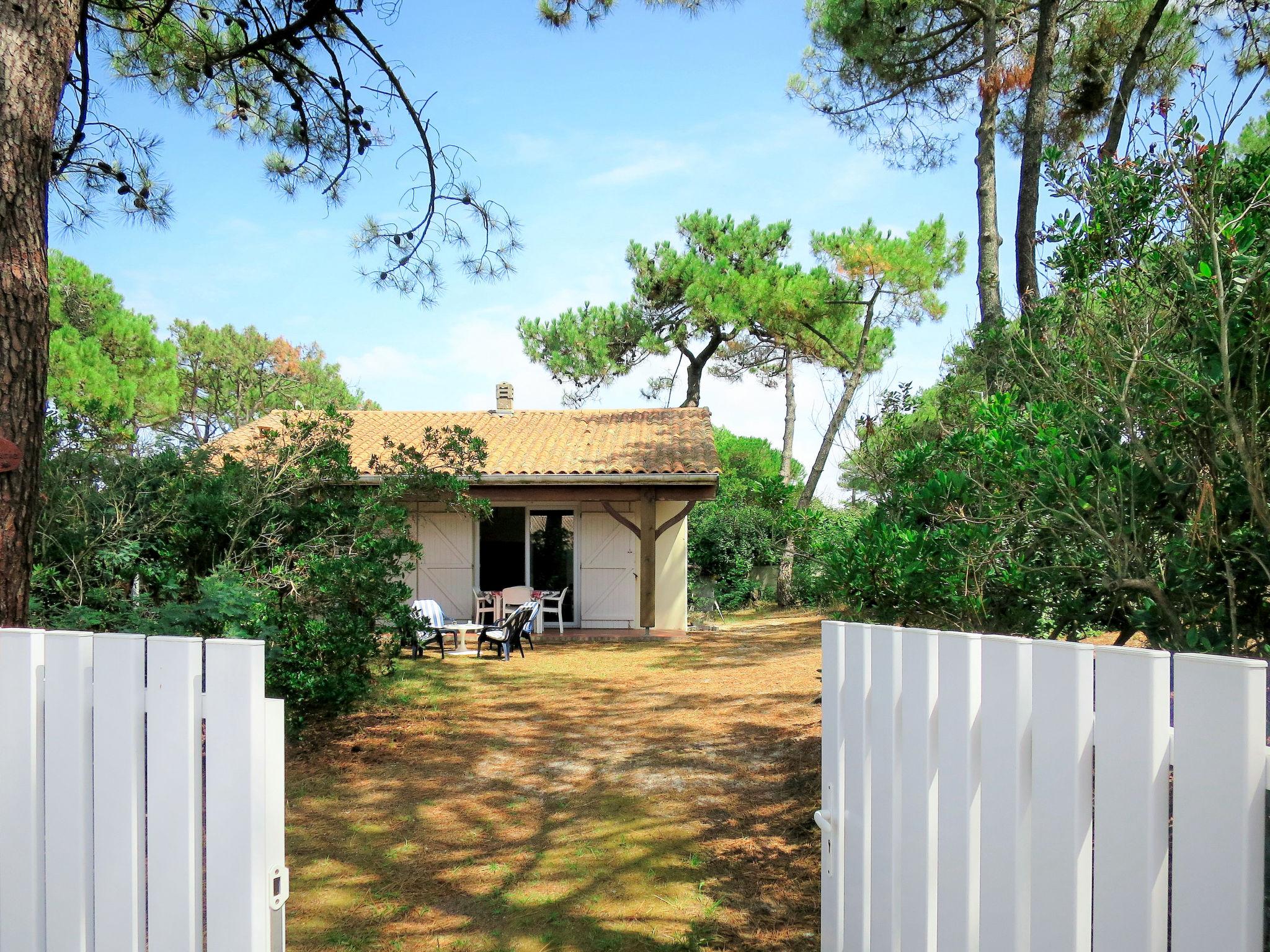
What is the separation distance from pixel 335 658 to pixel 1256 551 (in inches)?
230

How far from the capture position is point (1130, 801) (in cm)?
137

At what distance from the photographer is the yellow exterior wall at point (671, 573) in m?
14.7

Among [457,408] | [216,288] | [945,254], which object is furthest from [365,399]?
[945,254]

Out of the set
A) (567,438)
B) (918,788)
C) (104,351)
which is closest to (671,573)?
(567,438)

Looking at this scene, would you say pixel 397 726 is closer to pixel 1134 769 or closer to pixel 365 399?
pixel 1134 769

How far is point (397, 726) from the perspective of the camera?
292 inches

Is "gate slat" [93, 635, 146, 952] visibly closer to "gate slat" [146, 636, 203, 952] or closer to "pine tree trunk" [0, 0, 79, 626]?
"gate slat" [146, 636, 203, 952]

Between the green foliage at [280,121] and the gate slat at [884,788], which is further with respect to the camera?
the green foliage at [280,121]

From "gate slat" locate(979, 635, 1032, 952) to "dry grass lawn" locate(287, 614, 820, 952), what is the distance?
1950mm

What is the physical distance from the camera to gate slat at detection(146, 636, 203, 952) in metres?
1.91

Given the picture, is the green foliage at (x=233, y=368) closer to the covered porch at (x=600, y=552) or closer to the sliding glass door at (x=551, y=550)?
the covered porch at (x=600, y=552)

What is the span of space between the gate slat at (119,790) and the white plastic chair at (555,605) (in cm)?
1190

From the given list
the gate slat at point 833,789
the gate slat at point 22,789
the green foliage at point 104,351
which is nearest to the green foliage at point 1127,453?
the gate slat at point 833,789

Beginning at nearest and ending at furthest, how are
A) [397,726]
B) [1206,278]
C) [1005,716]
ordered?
[1005,716] → [1206,278] → [397,726]
